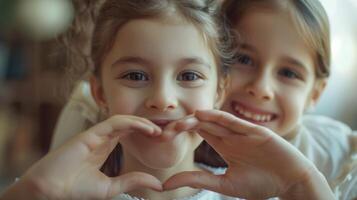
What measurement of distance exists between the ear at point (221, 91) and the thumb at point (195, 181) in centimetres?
18

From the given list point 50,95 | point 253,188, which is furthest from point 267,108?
point 50,95

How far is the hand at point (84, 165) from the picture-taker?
2.21ft

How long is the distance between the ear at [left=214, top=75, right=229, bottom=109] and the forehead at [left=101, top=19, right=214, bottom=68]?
113 millimetres

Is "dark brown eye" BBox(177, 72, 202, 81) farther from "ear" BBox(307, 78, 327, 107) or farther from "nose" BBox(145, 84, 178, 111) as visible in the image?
"ear" BBox(307, 78, 327, 107)

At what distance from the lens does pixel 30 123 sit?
2951 millimetres

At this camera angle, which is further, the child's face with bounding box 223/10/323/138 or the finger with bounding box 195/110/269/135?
the child's face with bounding box 223/10/323/138

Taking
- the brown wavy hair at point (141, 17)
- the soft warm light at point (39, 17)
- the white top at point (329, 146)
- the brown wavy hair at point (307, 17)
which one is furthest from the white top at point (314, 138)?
the soft warm light at point (39, 17)

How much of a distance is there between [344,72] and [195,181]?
1.04m

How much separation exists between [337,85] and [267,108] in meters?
0.78

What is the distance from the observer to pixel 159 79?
2.50 ft

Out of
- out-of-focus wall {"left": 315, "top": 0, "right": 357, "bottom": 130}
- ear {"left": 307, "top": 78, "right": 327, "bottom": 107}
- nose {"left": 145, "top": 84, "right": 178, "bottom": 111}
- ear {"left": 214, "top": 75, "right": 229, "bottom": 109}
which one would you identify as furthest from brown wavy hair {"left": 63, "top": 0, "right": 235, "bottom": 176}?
out-of-focus wall {"left": 315, "top": 0, "right": 357, "bottom": 130}

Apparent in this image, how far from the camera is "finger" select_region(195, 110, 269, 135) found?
72 centimetres

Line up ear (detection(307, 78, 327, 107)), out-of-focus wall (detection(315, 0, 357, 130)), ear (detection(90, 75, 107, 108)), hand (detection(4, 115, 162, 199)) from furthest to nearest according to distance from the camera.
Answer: out-of-focus wall (detection(315, 0, 357, 130))
ear (detection(307, 78, 327, 107))
ear (detection(90, 75, 107, 108))
hand (detection(4, 115, 162, 199))

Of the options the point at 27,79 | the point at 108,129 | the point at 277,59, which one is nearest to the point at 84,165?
the point at 108,129
